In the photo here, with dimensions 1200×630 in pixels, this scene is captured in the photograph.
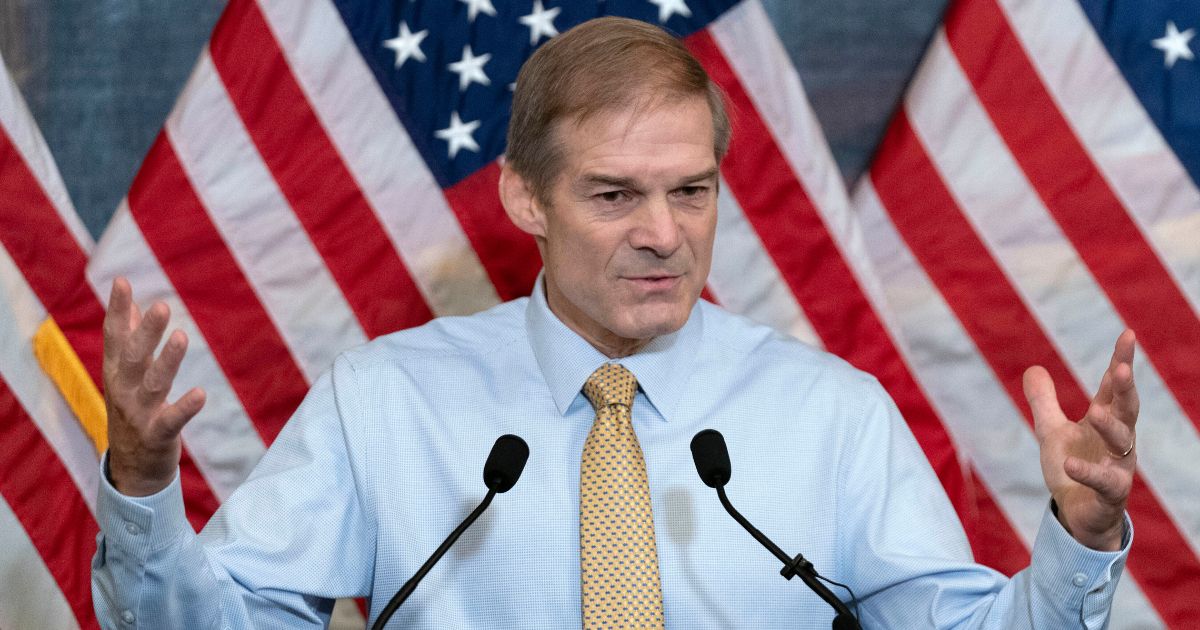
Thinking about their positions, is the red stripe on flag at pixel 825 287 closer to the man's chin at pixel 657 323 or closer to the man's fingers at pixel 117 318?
the man's chin at pixel 657 323

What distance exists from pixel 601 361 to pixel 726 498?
0.50m

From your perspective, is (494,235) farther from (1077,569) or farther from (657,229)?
(1077,569)

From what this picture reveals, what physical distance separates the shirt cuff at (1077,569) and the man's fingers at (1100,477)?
0.32ft

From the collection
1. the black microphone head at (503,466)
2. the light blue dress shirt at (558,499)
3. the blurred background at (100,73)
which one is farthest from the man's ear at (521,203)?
the blurred background at (100,73)

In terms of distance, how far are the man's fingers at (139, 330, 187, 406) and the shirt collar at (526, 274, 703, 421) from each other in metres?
0.68

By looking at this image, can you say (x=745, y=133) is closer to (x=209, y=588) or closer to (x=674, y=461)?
(x=674, y=461)

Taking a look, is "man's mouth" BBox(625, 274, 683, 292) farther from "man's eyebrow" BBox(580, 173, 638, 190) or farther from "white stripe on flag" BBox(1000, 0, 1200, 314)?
"white stripe on flag" BBox(1000, 0, 1200, 314)

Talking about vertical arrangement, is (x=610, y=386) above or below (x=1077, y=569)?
above

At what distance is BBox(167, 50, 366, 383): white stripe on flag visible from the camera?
96.6 inches

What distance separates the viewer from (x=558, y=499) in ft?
6.24

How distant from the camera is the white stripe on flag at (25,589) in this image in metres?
2.52

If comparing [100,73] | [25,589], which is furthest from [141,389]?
[100,73]

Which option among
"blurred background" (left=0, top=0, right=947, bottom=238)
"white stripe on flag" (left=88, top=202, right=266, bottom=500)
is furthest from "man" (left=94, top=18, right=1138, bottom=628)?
"blurred background" (left=0, top=0, right=947, bottom=238)

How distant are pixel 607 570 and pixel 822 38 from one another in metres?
1.35
